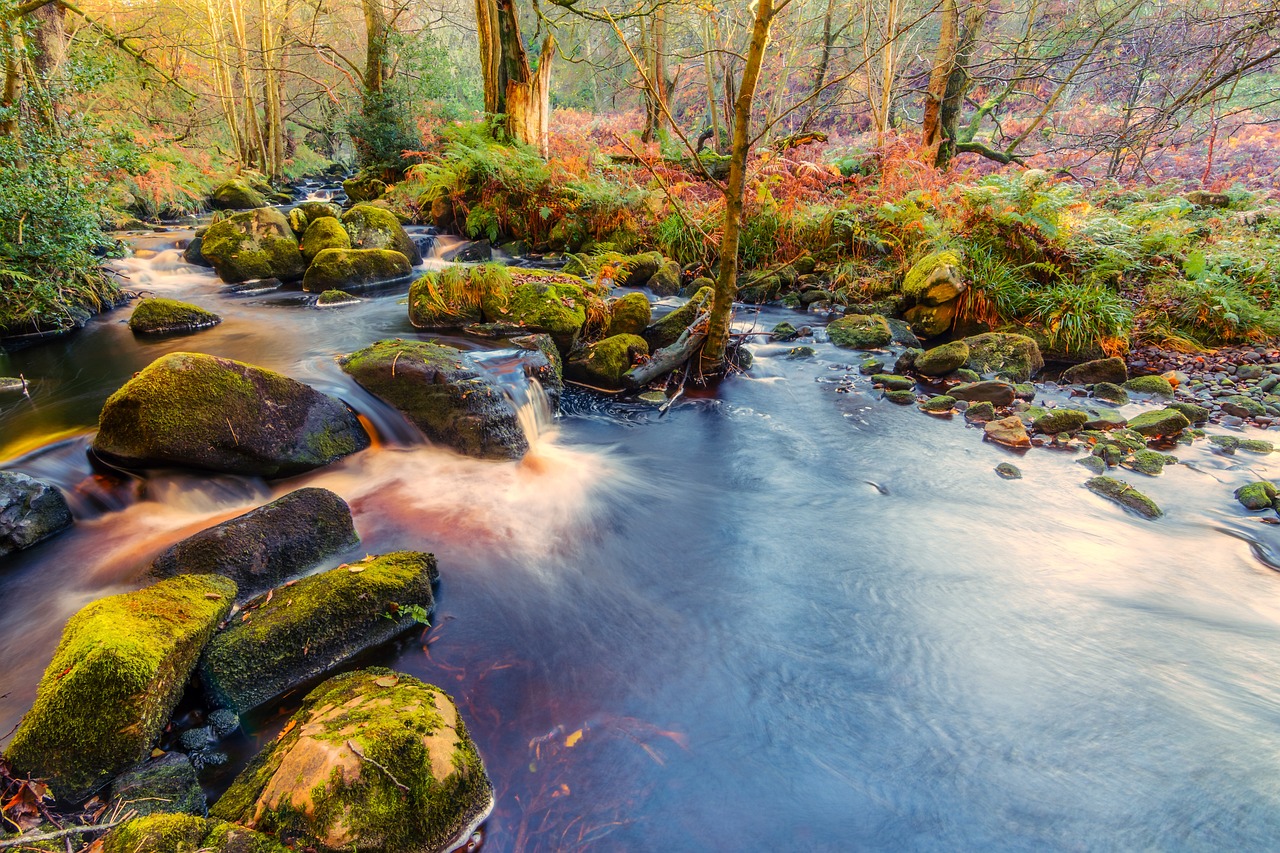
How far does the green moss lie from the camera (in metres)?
7.21

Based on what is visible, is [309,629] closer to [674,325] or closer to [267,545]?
[267,545]

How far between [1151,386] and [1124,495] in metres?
3.14

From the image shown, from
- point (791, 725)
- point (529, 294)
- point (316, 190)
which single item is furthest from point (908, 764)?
point (316, 190)

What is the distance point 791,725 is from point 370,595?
7.84 feet

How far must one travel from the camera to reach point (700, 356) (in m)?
7.43

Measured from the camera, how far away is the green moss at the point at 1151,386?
7.21 m

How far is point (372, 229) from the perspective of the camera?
11.5m

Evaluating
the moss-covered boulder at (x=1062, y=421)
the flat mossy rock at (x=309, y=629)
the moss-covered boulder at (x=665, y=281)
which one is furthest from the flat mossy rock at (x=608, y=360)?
the moss-covered boulder at (x=1062, y=421)

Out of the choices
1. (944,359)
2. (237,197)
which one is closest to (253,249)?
(237,197)

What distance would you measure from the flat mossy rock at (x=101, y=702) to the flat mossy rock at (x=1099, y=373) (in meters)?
9.28

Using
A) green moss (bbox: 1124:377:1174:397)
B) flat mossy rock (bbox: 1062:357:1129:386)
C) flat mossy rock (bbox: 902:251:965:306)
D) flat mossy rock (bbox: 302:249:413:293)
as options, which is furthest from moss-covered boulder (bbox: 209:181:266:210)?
green moss (bbox: 1124:377:1174:397)

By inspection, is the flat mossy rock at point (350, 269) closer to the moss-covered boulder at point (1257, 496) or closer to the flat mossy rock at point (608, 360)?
the flat mossy rock at point (608, 360)

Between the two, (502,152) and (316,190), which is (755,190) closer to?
(502,152)

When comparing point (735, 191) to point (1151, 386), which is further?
point (1151, 386)
